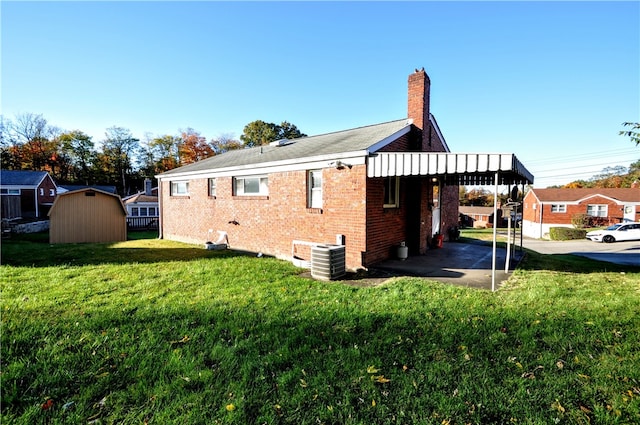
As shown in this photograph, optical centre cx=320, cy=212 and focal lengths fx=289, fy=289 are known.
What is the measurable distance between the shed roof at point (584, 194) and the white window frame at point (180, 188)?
4489 centimetres

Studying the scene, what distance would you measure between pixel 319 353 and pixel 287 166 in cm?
684

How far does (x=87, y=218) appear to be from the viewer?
49.9 ft

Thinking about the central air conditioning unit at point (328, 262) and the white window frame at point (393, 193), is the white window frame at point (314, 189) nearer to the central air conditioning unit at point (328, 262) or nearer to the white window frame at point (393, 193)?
the white window frame at point (393, 193)

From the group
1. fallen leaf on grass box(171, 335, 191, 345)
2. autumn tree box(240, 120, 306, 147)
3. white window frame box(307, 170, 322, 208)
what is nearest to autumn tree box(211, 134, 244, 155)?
autumn tree box(240, 120, 306, 147)

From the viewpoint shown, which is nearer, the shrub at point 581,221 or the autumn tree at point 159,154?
the shrub at point 581,221

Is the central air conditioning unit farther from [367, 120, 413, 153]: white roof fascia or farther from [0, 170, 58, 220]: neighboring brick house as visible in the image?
[0, 170, 58, 220]: neighboring brick house

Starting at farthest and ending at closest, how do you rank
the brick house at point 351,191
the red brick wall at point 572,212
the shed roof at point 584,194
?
1. the red brick wall at point 572,212
2. the shed roof at point 584,194
3. the brick house at point 351,191

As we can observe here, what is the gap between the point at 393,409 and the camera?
2.62m

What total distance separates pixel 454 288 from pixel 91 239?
690 inches

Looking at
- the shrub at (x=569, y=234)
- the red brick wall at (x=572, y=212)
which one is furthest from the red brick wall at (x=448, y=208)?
the red brick wall at (x=572, y=212)

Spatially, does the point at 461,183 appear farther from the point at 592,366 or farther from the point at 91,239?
the point at 91,239

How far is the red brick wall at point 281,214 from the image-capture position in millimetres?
7867

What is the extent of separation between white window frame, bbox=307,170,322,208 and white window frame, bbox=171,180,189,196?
26.9 ft

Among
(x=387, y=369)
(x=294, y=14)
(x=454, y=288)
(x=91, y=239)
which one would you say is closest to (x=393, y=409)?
(x=387, y=369)
